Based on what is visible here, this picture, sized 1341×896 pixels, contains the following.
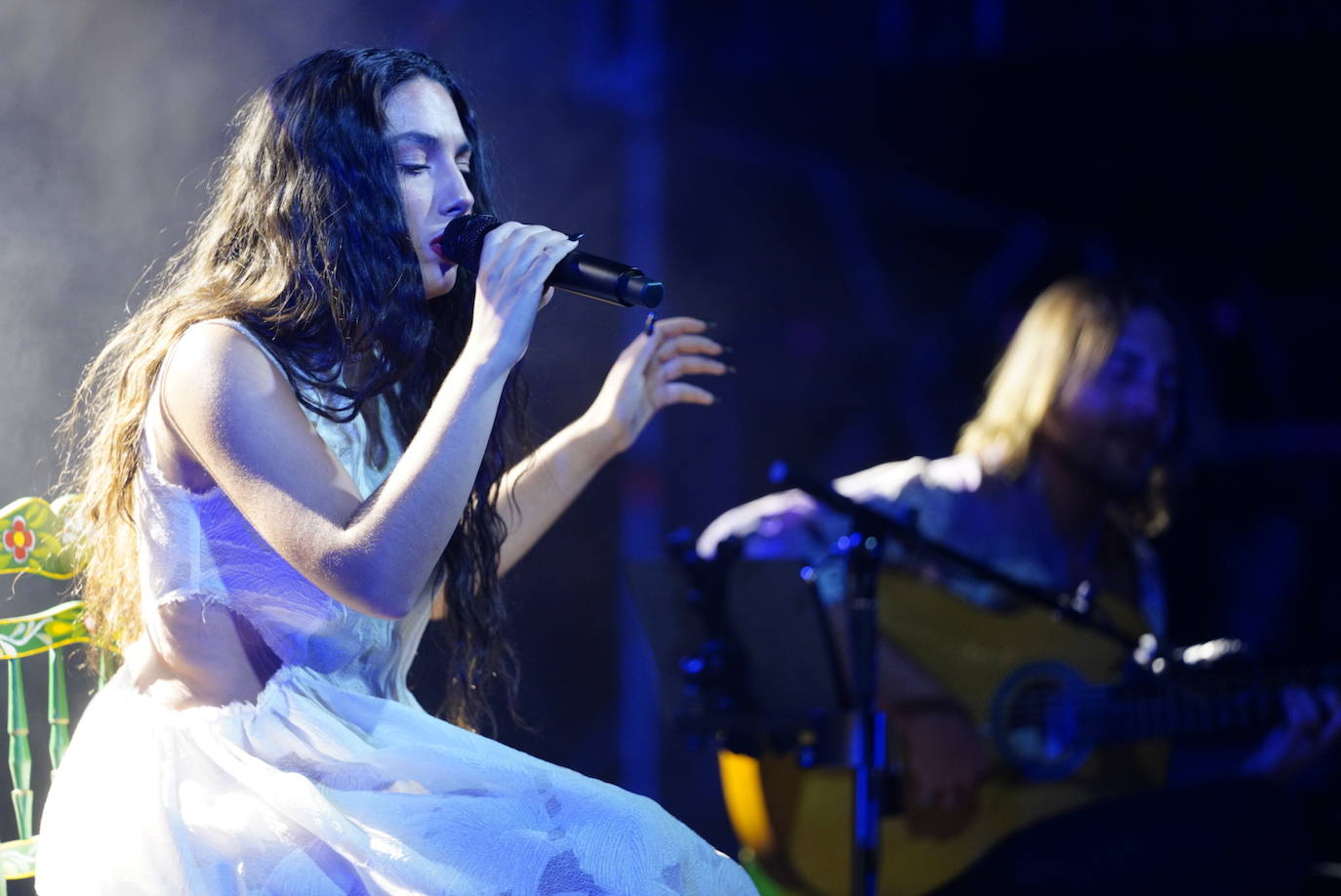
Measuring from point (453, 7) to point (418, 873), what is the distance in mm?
1793

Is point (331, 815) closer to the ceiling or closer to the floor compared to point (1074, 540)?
closer to the floor

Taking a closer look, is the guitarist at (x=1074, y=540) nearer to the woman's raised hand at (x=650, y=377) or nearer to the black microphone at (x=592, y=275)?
the woman's raised hand at (x=650, y=377)

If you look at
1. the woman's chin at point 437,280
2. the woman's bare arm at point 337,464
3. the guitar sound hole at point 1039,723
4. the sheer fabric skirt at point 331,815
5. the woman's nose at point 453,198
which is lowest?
the sheer fabric skirt at point 331,815

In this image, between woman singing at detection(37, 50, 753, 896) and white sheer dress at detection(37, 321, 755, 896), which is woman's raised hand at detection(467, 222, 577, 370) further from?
white sheer dress at detection(37, 321, 755, 896)

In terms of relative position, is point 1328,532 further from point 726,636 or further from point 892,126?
point 726,636

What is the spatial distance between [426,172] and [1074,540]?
2039 mm

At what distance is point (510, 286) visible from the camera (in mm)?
1379

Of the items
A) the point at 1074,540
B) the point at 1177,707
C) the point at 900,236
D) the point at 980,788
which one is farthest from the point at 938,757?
the point at 900,236

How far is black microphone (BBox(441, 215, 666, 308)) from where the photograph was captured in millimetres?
1411

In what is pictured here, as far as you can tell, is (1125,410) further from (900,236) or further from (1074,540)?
(900,236)

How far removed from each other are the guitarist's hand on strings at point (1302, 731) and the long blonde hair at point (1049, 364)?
534 mm

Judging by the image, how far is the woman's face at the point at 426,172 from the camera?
1536 mm

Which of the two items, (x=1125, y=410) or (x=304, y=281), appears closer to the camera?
(x=304, y=281)

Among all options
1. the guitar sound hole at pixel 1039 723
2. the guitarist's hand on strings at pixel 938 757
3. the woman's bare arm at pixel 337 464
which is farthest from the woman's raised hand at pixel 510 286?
the guitar sound hole at pixel 1039 723
